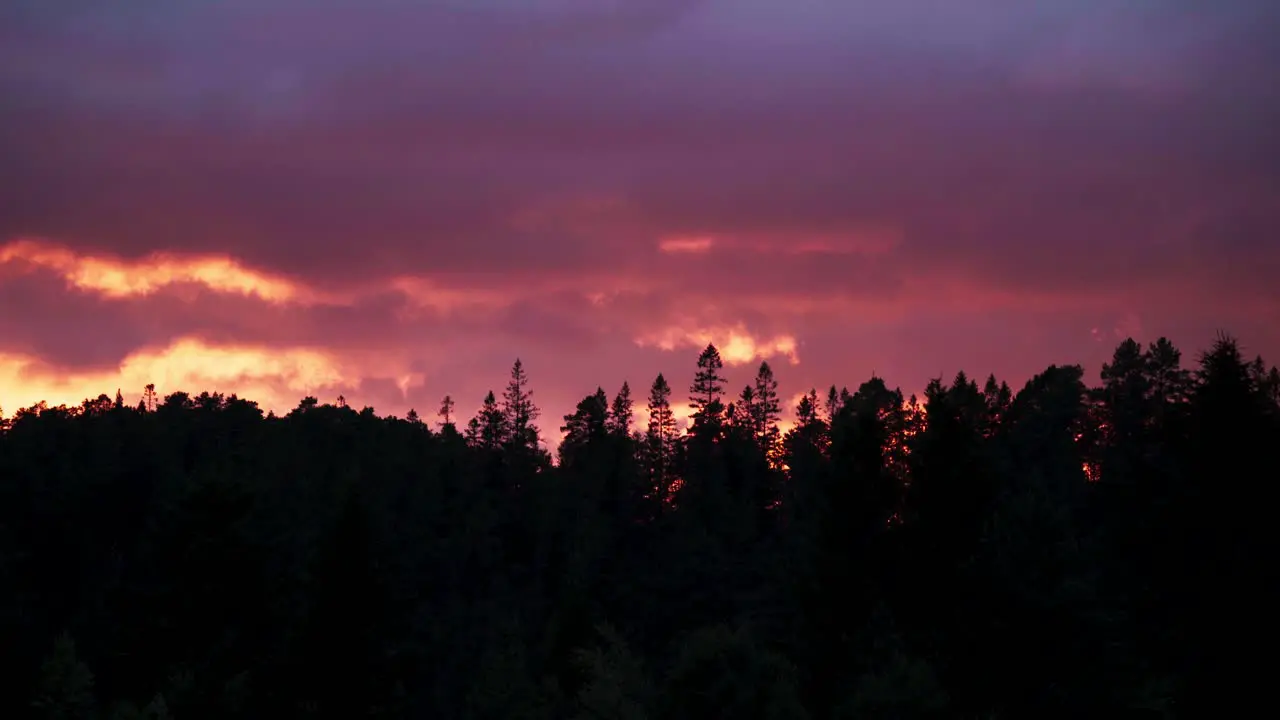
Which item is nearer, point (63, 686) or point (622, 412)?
point (63, 686)

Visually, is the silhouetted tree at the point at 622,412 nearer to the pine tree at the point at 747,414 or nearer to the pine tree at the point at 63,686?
the pine tree at the point at 747,414

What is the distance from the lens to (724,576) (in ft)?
363

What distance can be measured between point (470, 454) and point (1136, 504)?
132 metres

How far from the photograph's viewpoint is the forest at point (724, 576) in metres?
33.0

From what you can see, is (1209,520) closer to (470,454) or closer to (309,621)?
(309,621)

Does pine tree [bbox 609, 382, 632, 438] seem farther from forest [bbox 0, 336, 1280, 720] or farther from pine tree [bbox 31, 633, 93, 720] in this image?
pine tree [bbox 31, 633, 93, 720]

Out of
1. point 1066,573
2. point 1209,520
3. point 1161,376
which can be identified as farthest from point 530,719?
point 1161,376

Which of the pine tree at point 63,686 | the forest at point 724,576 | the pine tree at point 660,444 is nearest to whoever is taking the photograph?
the forest at point 724,576

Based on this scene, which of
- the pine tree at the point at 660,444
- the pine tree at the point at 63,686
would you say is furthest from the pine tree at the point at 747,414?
the pine tree at the point at 63,686

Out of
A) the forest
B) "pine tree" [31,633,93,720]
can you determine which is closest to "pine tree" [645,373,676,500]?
the forest

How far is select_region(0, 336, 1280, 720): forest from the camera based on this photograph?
33000 mm

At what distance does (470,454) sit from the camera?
6545 inches

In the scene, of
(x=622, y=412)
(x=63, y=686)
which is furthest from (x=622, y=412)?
(x=63, y=686)

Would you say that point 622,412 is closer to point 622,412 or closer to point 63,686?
point 622,412
